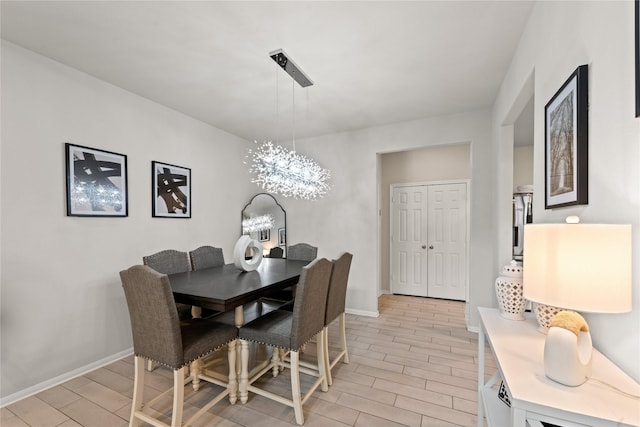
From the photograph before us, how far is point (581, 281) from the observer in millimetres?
824

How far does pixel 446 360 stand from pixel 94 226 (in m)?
3.54

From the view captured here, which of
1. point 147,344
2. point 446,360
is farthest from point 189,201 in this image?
point 446,360

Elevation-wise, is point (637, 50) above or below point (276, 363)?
above

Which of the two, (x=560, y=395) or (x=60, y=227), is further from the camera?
(x=60, y=227)

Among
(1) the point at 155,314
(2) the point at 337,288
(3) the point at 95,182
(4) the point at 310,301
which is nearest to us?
(1) the point at 155,314

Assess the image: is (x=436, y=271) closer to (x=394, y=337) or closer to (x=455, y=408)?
(x=394, y=337)

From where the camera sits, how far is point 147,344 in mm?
1686

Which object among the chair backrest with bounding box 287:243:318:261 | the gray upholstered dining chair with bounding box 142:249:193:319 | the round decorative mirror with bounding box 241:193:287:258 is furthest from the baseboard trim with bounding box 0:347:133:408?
the round decorative mirror with bounding box 241:193:287:258

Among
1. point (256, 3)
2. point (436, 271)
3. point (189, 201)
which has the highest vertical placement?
point (256, 3)

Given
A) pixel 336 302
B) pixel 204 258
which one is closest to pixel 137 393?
pixel 204 258

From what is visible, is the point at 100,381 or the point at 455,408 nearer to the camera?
the point at 455,408

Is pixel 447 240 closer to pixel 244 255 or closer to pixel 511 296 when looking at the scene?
pixel 511 296

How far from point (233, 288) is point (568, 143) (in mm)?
2091

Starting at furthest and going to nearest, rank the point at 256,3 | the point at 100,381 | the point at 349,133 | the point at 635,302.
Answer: the point at 349,133 → the point at 100,381 → the point at 256,3 → the point at 635,302
